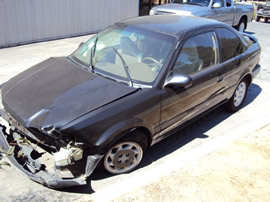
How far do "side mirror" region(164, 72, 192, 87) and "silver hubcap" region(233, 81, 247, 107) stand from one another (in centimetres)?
199

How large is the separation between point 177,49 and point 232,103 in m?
1.99

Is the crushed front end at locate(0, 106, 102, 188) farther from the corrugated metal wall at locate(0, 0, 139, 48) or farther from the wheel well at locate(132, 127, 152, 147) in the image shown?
the corrugated metal wall at locate(0, 0, 139, 48)

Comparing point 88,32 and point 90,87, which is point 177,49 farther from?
point 88,32

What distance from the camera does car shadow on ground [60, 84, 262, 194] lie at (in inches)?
135

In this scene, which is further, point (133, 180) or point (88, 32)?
point (88, 32)

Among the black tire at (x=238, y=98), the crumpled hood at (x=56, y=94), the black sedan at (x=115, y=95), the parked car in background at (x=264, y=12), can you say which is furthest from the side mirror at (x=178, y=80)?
the parked car in background at (x=264, y=12)

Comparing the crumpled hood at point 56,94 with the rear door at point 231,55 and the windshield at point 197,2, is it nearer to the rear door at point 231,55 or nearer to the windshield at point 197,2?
the rear door at point 231,55

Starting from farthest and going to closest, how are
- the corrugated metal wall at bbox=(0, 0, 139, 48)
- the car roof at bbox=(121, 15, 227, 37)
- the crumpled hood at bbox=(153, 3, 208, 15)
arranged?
the crumpled hood at bbox=(153, 3, 208, 15) → the corrugated metal wall at bbox=(0, 0, 139, 48) → the car roof at bbox=(121, 15, 227, 37)

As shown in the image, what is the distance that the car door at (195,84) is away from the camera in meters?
3.70

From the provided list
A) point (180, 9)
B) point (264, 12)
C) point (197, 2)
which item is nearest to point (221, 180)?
point (180, 9)

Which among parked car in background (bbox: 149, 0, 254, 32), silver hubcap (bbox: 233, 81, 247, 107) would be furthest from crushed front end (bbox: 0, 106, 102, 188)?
parked car in background (bbox: 149, 0, 254, 32)

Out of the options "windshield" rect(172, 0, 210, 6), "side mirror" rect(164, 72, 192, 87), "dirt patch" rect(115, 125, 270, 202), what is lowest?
"dirt patch" rect(115, 125, 270, 202)

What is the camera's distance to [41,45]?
9133 mm

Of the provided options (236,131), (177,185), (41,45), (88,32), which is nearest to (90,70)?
(177,185)
